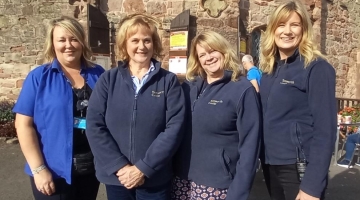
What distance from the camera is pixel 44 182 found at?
91.0 inches

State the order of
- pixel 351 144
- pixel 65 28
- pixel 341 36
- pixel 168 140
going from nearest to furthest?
1. pixel 168 140
2. pixel 65 28
3. pixel 351 144
4. pixel 341 36

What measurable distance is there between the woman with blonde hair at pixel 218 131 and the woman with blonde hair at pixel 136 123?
0.38 ft

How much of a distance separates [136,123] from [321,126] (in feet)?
3.57

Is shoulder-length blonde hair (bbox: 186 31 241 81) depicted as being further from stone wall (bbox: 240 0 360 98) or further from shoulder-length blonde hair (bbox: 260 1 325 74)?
stone wall (bbox: 240 0 360 98)

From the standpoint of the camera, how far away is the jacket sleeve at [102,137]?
2.19 meters

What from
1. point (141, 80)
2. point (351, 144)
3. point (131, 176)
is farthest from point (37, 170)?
point (351, 144)

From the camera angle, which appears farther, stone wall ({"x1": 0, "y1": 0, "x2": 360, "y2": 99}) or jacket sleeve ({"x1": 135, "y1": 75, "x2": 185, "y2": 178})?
stone wall ({"x1": 0, "y1": 0, "x2": 360, "y2": 99})

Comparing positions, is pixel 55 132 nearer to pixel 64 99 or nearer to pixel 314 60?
pixel 64 99

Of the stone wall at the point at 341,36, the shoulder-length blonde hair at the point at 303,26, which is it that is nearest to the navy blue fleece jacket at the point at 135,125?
the shoulder-length blonde hair at the point at 303,26

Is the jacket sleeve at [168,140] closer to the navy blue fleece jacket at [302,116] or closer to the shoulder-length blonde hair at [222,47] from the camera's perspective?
the shoulder-length blonde hair at [222,47]

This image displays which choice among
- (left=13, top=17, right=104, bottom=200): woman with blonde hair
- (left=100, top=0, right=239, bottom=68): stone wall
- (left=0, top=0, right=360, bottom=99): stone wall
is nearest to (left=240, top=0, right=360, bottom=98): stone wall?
(left=0, top=0, right=360, bottom=99): stone wall

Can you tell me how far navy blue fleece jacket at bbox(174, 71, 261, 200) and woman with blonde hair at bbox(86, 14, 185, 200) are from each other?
0.12m

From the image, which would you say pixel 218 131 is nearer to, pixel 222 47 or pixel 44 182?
pixel 222 47

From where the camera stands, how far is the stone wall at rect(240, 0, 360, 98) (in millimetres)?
9461
